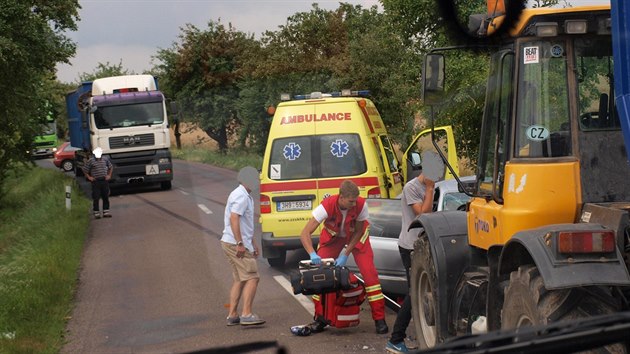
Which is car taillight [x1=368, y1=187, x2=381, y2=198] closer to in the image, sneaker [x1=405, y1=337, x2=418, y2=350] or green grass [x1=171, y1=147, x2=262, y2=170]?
sneaker [x1=405, y1=337, x2=418, y2=350]

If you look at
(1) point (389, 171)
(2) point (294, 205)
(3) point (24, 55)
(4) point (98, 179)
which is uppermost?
(3) point (24, 55)

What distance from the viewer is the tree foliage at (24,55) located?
22.0 m

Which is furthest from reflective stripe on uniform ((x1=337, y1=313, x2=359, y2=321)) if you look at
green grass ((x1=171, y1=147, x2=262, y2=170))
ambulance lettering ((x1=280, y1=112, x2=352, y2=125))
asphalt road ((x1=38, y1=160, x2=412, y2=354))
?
green grass ((x1=171, y1=147, x2=262, y2=170))

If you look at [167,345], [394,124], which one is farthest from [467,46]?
[394,124]

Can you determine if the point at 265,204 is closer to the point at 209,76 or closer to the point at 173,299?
the point at 173,299

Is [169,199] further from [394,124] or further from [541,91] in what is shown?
[541,91]

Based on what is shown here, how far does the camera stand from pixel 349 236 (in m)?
10.8

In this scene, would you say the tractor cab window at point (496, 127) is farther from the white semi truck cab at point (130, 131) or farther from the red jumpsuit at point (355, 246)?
the white semi truck cab at point (130, 131)

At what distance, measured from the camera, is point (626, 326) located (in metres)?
2.97

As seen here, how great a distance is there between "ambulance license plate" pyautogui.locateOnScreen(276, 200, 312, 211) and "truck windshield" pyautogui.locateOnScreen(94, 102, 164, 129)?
62.3ft

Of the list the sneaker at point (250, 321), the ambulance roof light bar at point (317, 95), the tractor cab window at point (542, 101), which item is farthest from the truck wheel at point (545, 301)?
the ambulance roof light bar at point (317, 95)

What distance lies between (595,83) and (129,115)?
27.7 metres

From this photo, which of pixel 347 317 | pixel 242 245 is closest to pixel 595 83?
pixel 347 317

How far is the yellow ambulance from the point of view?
14625 millimetres
